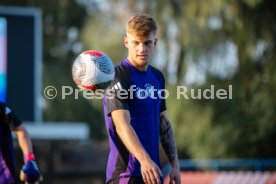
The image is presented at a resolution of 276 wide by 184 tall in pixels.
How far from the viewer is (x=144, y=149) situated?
5.61m

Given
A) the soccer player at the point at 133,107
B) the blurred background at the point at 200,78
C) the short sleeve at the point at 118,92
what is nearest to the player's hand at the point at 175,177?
the soccer player at the point at 133,107

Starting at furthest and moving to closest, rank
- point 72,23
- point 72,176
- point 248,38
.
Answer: point 72,23 < point 248,38 < point 72,176

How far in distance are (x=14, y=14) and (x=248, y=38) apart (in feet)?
25.4

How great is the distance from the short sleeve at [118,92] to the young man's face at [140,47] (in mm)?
123

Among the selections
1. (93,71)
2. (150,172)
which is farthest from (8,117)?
(150,172)

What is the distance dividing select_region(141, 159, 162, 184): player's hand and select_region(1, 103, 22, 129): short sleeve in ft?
8.09

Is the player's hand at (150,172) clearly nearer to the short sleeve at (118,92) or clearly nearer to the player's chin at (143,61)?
the short sleeve at (118,92)

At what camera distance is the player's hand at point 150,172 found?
5395mm

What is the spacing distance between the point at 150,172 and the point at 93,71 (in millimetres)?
981

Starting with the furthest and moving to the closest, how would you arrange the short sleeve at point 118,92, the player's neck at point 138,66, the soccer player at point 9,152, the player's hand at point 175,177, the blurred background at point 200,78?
the blurred background at point 200,78
the soccer player at point 9,152
the player's hand at point 175,177
the player's neck at point 138,66
the short sleeve at point 118,92

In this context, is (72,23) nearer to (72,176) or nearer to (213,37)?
(213,37)

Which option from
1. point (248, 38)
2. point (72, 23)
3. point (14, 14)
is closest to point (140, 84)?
point (14, 14)

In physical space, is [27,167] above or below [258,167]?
above

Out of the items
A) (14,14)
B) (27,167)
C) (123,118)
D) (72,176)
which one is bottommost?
(72,176)
